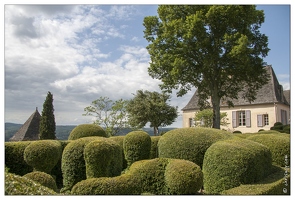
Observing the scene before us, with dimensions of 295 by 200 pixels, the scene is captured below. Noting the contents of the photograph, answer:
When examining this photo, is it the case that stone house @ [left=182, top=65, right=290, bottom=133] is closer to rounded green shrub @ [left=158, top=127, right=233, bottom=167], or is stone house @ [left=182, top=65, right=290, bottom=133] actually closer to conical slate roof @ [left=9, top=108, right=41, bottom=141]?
conical slate roof @ [left=9, top=108, right=41, bottom=141]

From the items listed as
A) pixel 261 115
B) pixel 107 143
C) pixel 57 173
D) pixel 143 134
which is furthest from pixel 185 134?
pixel 261 115

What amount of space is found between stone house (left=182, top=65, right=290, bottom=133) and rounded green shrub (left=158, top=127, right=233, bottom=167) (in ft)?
65.1

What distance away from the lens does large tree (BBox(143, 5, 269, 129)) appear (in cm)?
1692

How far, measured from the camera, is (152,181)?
7.33 meters

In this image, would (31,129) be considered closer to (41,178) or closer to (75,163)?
(75,163)

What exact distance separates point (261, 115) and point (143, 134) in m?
22.0

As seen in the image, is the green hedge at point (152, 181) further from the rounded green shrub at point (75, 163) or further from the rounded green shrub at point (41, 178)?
the rounded green shrub at point (75, 163)

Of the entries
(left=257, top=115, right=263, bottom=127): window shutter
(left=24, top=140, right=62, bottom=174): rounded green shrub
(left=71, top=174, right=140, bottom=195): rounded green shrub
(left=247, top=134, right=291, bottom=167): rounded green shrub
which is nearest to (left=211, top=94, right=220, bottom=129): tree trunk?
(left=247, top=134, right=291, bottom=167): rounded green shrub

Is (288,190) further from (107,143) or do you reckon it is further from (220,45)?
(220,45)

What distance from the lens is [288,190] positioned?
7.09 metres

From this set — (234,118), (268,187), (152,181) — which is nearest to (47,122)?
(152,181)

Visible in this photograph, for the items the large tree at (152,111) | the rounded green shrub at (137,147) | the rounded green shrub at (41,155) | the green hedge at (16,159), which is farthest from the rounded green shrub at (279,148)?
the large tree at (152,111)

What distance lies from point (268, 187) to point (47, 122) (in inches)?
573

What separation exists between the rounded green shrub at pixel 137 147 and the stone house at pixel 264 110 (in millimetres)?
19943
